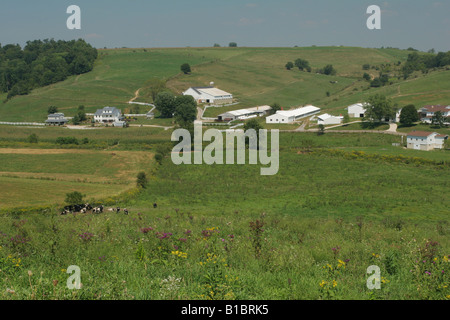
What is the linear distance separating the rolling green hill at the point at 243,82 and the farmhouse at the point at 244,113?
7.91 metres

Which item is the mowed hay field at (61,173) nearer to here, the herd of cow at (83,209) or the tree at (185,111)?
the herd of cow at (83,209)

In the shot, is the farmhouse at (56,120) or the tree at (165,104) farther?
the tree at (165,104)

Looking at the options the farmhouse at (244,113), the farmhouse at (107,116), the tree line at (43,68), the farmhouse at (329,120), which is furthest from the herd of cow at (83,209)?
the tree line at (43,68)

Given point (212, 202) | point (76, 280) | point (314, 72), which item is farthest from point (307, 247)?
point (314, 72)

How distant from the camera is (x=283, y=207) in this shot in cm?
3153

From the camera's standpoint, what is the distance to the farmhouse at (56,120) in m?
81.9

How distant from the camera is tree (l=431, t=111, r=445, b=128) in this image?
209 feet

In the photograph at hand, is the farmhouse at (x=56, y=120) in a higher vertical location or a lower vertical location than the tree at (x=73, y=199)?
higher

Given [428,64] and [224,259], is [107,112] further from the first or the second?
[428,64]

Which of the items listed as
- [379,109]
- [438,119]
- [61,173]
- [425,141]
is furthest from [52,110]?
[438,119]

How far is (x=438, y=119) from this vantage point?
63.8 metres

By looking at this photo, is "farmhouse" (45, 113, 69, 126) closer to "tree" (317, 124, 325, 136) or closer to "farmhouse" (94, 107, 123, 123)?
"farmhouse" (94, 107, 123, 123)

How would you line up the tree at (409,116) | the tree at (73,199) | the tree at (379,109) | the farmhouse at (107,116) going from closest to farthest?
the tree at (73,199) → the tree at (409,116) → the tree at (379,109) → the farmhouse at (107,116)
